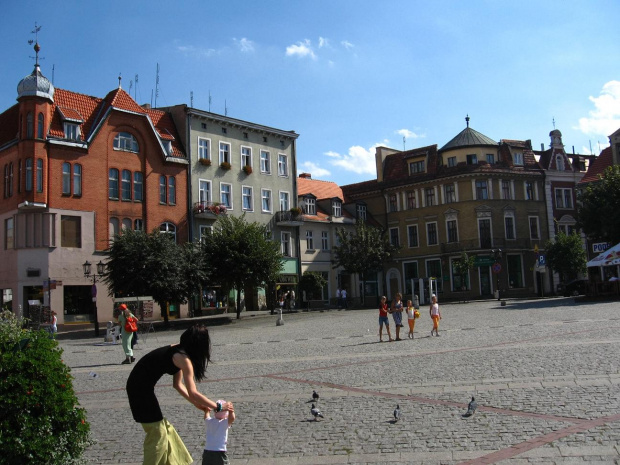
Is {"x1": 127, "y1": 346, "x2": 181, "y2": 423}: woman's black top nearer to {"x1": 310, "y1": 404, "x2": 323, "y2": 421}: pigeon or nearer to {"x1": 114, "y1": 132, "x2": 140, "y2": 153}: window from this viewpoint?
{"x1": 310, "y1": 404, "x2": 323, "y2": 421}: pigeon

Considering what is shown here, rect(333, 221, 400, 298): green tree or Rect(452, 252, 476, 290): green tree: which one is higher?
Rect(333, 221, 400, 298): green tree

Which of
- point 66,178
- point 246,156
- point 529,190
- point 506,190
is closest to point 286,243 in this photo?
point 246,156

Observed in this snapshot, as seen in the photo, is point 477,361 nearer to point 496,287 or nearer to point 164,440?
point 164,440

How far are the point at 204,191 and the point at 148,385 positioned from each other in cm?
4179

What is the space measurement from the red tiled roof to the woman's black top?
59.3 metres

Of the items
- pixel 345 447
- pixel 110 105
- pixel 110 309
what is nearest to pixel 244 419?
pixel 345 447

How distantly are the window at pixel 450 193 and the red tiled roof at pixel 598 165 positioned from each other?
500 inches

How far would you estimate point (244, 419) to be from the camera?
9609mm

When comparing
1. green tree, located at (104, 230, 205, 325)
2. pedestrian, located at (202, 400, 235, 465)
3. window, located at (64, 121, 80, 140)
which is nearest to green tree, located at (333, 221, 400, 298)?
green tree, located at (104, 230, 205, 325)

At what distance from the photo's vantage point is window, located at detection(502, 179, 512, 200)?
186 feet

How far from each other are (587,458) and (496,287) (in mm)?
49146

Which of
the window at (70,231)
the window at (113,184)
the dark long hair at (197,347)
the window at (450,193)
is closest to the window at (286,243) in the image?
the window at (113,184)

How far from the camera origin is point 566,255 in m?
50.3

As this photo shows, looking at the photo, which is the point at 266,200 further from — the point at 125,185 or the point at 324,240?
the point at 125,185
